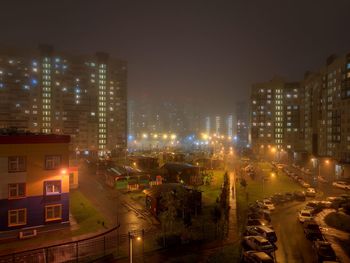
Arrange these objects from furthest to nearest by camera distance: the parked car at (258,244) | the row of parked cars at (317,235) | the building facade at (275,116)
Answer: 1. the building facade at (275,116)
2. the parked car at (258,244)
3. the row of parked cars at (317,235)

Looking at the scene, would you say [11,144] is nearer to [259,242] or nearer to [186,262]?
[186,262]

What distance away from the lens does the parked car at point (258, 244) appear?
20.2 meters

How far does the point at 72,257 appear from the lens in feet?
63.9

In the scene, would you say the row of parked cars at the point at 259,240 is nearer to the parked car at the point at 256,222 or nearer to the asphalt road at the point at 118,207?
the parked car at the point at 256,222

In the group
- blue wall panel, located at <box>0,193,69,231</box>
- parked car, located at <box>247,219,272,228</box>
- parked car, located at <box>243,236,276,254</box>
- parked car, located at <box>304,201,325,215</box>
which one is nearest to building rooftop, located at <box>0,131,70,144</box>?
blue wall panel, located at <box>0,193,69,231</box>

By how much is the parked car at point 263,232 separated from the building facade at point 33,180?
14.8 meters

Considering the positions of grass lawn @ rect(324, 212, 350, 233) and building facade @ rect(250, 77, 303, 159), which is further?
building facade @ rect(250, 77, 303, 159)

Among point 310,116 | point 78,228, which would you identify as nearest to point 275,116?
point 310,116

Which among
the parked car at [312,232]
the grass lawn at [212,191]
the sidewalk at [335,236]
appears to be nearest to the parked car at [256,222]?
the parked car at [312,232]

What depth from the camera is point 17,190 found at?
24.4 metres

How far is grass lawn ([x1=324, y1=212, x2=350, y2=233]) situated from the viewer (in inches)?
1065

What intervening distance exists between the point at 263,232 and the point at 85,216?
52.5 ft

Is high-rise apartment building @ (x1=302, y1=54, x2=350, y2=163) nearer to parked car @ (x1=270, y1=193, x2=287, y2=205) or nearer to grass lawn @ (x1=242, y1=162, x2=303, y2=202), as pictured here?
grass lawn @ (x1=242, y1=162, x2=303, y2=202)

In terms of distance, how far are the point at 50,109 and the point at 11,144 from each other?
83.2 m
